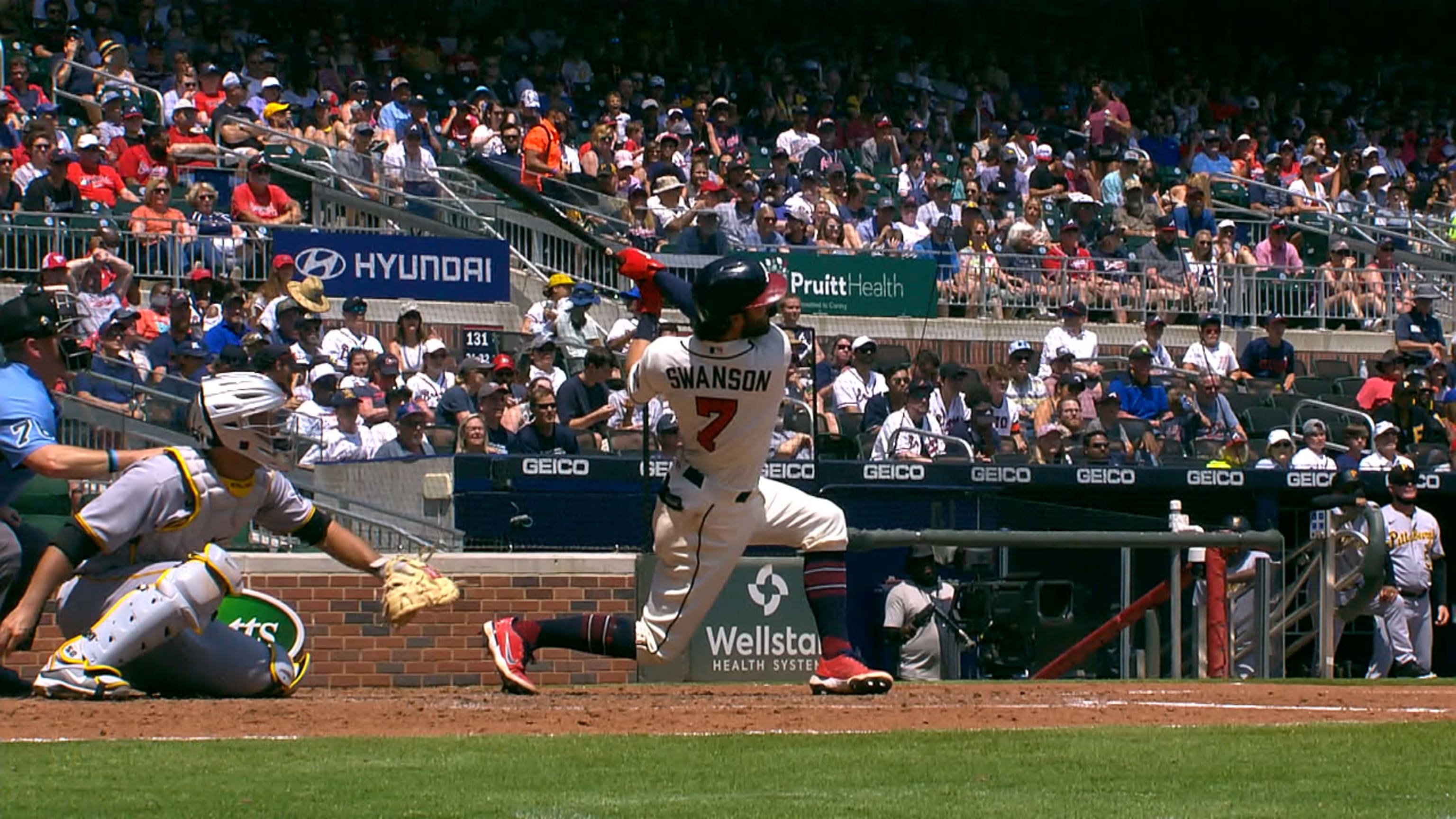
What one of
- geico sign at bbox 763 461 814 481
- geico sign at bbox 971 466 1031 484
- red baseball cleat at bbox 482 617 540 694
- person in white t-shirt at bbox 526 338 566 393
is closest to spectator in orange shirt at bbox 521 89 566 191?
person in white t-shirt at bbox 526 338 566 393

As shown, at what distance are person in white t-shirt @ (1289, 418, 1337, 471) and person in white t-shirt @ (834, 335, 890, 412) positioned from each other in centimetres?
319

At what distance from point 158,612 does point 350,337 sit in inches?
339

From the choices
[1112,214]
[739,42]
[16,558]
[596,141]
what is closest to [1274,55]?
[739,42]

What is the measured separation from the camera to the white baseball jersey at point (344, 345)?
15.8m

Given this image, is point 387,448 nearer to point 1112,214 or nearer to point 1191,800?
point 1191,800

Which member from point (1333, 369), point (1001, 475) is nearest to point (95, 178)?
point (1001, 475)

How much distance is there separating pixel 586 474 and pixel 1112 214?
1081 centimetres

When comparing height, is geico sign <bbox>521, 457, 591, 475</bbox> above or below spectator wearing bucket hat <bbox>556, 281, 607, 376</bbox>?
below

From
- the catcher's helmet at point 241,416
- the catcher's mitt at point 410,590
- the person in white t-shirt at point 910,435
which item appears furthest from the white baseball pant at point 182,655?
the person in white t-shirt at point 910,435

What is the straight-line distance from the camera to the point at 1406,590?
48.3ft

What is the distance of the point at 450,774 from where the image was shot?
5.73m

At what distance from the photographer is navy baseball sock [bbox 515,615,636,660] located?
8109 millimetres

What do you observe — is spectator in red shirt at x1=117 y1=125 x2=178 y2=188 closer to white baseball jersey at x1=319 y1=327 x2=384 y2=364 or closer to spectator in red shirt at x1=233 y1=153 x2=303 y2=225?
spectator in red shirt at x1=233 y1=153 x2=303 y2=225

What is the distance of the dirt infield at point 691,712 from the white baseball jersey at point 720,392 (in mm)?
947
